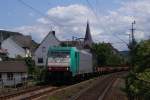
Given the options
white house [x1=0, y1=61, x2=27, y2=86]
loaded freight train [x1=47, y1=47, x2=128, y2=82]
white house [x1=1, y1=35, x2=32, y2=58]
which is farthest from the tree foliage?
loaded freight train [x1=47, y1=47, x2=128, y2=82]

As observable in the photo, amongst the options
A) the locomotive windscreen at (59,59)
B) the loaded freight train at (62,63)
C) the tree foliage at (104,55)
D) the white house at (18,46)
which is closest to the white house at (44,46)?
the white house at (18,46)

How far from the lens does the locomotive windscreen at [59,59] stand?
4366 centimetres

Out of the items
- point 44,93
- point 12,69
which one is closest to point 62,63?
point 44,93

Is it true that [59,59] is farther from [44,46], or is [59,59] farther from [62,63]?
[44,46]

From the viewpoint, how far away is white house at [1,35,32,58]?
112875 mm

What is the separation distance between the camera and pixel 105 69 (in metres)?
89.2

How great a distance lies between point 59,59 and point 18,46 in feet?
232

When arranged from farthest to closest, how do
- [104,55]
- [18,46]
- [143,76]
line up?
[104,55], [18,46], [143,76]

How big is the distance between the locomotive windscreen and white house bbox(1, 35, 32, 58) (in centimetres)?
6699

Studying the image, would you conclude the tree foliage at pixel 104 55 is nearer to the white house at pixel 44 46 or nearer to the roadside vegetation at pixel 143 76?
the white house at pixel 44 46

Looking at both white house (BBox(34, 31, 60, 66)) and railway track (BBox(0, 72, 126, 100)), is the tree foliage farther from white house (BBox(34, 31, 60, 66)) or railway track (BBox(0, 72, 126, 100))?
railway track (BBox(0, 72, 126, 100))

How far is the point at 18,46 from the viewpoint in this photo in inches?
4471

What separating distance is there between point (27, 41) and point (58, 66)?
242 ft

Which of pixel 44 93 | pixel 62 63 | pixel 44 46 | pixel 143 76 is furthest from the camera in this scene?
pixel 44 46
